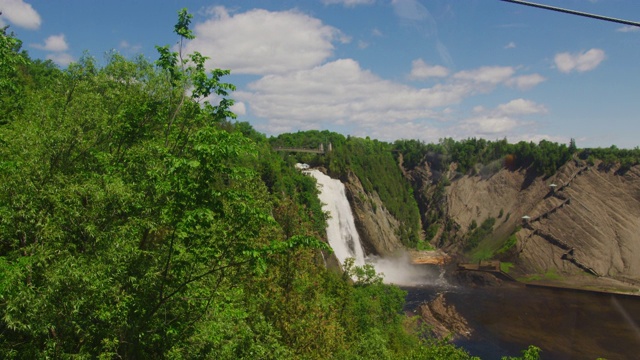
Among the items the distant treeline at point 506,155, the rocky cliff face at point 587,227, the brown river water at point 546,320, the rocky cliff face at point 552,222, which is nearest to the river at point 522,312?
the brown river water at point 546,320

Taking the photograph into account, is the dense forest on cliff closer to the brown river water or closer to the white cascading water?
the brown river water

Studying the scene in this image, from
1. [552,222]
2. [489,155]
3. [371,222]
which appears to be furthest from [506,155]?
[371,222]

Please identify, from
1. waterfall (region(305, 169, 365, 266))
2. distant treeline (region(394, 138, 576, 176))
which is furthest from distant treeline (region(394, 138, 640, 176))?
waterfall (region(305, 169, 365, 266))

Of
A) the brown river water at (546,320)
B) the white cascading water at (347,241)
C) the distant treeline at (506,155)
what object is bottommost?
the brown river water at (546,320)

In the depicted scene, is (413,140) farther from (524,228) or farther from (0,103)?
(0,103)

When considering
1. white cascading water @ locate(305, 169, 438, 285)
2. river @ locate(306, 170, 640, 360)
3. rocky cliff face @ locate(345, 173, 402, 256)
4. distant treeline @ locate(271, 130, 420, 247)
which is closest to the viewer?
river @ locate(306, 170, 640, 360)

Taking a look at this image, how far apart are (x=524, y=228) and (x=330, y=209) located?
39908 mm

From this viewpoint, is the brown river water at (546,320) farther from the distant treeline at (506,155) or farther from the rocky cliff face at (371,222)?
the distant treeline at (506,155)

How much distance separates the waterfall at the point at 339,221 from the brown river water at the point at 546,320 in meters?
12.6

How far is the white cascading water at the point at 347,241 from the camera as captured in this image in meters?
78.2

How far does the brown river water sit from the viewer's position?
1983 inches

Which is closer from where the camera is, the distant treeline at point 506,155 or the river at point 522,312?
the river at point 522,312

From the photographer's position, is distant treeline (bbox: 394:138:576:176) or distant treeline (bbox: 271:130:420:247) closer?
distant treeline (bbox: 271:130:420:247)

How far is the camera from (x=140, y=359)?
13070mm
